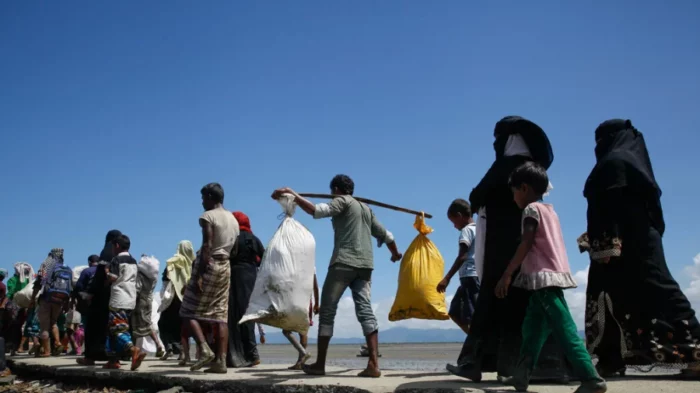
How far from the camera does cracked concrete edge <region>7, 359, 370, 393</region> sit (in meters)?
4.80

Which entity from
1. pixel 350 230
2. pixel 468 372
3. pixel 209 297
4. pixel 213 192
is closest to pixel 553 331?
pixel 468 372

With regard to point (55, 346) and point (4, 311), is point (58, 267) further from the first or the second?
point (4, 311)

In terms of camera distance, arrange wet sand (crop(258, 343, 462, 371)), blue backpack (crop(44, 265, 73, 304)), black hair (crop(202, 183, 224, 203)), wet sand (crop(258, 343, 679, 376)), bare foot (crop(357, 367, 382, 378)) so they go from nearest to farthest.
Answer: bare foot (crop(357, 367, 382, 378)), black hair (crop(202, 183, 224, 203)), wet sand (crop(258, 343, 679, 376)), blue backpack (crop(44, 265, 73, 304)), wet sand (crop(258, 343, 462, 371))

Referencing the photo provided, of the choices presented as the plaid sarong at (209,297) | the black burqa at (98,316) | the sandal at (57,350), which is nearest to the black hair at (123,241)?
the black burqa at (98,316)

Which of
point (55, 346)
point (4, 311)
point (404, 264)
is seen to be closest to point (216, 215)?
point (404, 264)

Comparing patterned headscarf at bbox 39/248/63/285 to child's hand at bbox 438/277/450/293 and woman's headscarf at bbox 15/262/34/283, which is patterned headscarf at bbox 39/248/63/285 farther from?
child's hand at bbox 438/277/450/293

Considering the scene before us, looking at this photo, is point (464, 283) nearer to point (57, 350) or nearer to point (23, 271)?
point (57, 350)

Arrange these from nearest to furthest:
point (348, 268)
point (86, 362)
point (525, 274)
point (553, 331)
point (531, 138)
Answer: point (553, 331), point (525, 274), point (531, 138), point (348, 268), point (86, 362)

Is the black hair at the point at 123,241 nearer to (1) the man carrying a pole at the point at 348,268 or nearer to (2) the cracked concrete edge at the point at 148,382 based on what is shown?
(2) the cracked concrete edge at the point at 148,382

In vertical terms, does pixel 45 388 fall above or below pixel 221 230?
below

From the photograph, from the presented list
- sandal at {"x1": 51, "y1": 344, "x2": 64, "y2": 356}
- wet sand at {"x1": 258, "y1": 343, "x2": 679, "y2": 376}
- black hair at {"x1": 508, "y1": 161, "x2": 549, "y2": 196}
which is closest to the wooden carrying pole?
wet sand at {"x1": 258, "y1": 343, "x2": 679, "y2": 376}

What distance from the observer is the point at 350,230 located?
5570 mm

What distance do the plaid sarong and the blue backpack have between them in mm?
5182

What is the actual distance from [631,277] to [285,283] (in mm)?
2793
